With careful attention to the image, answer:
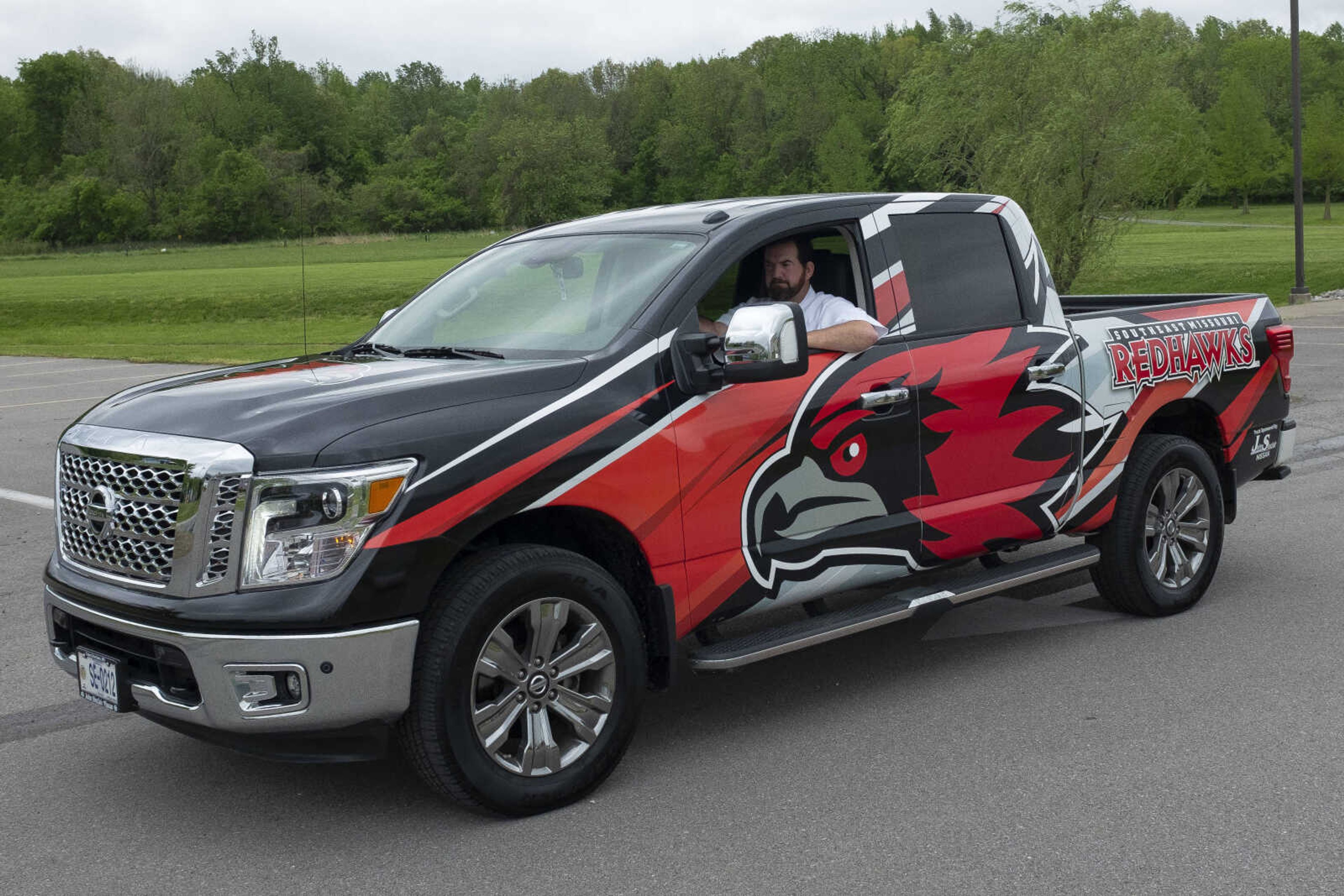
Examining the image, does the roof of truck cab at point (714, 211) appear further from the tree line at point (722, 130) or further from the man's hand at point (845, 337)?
the tree line at point (722, 130)

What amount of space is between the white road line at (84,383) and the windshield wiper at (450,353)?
16.4 meters

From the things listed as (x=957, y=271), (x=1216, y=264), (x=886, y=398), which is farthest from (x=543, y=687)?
(x=1216, y=264)

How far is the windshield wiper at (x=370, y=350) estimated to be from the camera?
5.29m

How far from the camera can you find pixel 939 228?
5.73 m

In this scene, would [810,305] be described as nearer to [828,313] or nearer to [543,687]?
[828,313]

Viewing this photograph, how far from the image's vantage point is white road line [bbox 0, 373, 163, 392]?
2045 cm

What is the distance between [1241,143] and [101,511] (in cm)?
10067

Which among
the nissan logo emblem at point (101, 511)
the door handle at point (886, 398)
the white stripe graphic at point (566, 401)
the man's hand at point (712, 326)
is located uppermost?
the man's hand at point (712, 326)

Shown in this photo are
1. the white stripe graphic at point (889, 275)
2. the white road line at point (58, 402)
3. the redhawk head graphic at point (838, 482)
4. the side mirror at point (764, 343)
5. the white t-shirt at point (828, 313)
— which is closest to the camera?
the side mirror at point (764, 343)

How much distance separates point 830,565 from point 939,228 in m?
1.56

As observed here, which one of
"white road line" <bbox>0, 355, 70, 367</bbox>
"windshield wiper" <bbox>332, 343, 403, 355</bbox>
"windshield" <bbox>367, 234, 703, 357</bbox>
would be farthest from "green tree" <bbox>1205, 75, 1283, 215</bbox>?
"windshield wiper" <bbox>332, 343, 403, 355</bbox>

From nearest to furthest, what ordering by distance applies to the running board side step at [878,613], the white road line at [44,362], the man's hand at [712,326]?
1. the running board side step at [878,613]
2. the man's hand at [712,326]
3. the white road line at [44,362]

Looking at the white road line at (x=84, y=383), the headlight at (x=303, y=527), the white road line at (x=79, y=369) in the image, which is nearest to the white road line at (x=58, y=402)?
the white road line at (x=84, y=383)

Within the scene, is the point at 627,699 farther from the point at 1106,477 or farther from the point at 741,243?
the point at 1106,477
